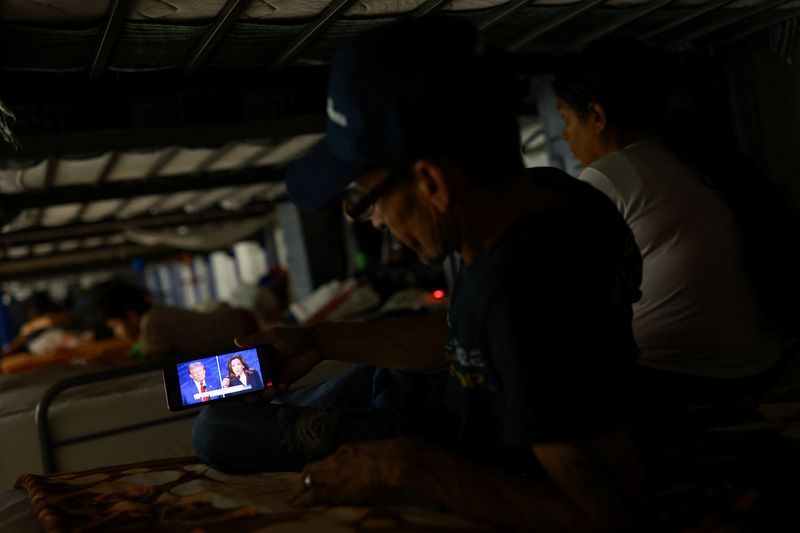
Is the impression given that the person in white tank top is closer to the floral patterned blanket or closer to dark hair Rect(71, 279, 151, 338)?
the floral patterned blanket

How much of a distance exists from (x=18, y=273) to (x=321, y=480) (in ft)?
58.4

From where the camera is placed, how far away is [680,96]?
402cm

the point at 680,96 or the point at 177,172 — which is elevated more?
the point at 177,172

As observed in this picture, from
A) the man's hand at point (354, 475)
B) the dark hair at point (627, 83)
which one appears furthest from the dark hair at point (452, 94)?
the dark hair at point (627, 83)

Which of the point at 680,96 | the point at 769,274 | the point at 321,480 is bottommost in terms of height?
the point at 321,480

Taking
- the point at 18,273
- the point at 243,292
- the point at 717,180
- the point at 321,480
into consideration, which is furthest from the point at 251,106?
the point at 18,273

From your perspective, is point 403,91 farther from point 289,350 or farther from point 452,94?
point 289,350

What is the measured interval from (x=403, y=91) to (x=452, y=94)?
78 mm

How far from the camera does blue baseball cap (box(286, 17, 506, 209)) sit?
1.18 metres

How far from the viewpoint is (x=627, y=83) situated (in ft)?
7.00

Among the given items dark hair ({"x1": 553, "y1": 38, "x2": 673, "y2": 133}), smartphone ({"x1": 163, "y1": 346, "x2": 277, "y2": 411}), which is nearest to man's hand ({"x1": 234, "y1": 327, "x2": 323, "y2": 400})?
smartphone ({"x1": 163, "y1": 346, "x2": 277, "y2": 411})

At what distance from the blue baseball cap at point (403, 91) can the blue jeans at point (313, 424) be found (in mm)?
605

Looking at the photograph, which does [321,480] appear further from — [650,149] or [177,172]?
[177,172]

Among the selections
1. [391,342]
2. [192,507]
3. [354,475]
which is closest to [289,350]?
[391,342]
